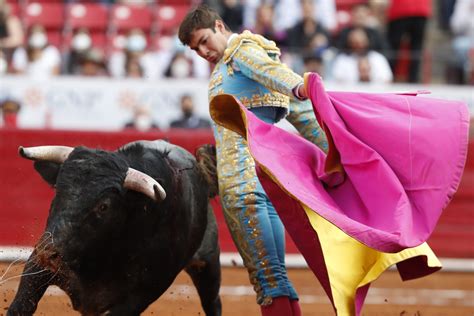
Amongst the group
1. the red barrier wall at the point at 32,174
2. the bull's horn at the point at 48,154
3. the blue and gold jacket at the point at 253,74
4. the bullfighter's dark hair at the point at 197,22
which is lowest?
the red barrier wall at the point at 32,174

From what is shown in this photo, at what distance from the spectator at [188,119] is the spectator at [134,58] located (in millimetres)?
486

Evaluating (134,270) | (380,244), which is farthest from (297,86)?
(134,270)

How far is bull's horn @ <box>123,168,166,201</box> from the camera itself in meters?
4.39

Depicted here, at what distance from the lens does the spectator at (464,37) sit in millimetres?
10555

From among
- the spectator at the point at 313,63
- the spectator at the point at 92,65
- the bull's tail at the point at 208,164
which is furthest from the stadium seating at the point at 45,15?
the bull's tail at the point at 208,164

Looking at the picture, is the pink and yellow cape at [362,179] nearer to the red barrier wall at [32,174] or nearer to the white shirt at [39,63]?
the red barrier wall at [32,174]

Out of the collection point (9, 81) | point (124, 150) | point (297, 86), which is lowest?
point (9, 81)

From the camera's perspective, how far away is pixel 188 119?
30.7 feet

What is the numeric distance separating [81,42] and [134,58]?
0.69m

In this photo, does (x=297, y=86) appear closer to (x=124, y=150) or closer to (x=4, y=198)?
(x=124, y=150)

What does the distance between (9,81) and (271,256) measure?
554 cm

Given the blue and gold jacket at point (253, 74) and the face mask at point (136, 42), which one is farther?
the face mask at point (136, 42)

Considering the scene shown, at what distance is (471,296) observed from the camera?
7.77m

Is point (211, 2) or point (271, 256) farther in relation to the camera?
point (211, 2)
